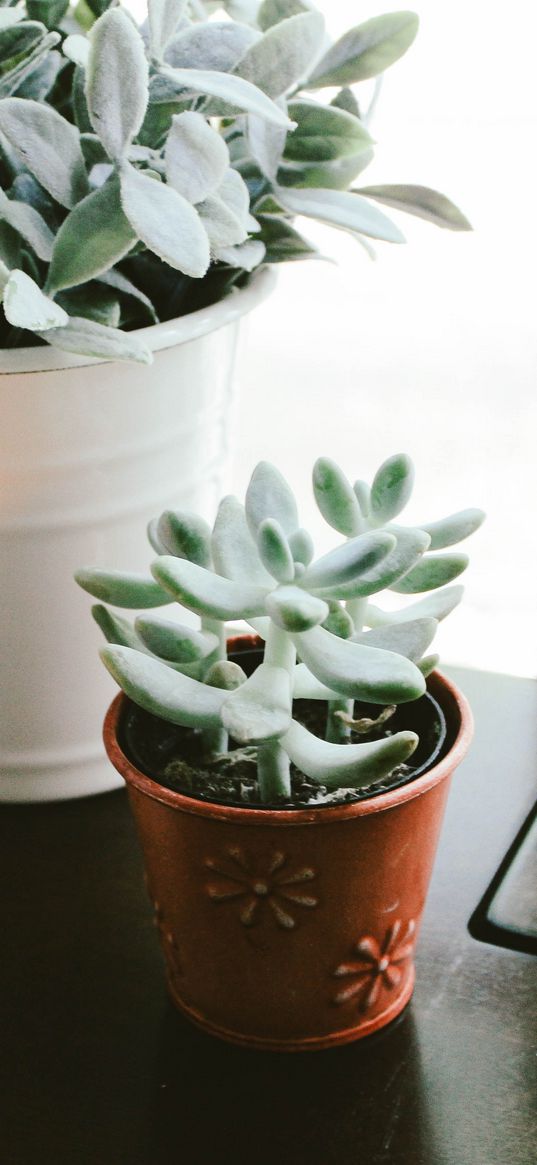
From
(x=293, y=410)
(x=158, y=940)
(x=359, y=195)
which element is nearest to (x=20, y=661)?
(x=158, y=940)

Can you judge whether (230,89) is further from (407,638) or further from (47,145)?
(407,638)

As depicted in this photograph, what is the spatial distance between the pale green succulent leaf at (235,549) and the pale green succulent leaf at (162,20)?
0.48 feet

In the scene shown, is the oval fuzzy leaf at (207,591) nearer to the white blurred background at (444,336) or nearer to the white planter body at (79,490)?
the white planter body at (79,490)

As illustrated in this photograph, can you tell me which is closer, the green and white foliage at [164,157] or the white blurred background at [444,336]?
the green and white foliage at [164,157]

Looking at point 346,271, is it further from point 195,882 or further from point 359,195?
point 195,882

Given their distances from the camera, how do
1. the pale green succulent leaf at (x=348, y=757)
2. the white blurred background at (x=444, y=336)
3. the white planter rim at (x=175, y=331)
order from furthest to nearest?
the white blurred background at (x=444, y=336) < the white planter rim at (x=175, y=331) < the pale green succulent leaf at (x=348, y=757)

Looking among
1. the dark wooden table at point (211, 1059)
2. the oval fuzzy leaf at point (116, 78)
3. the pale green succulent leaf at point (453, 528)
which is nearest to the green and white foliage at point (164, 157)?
the oval fuzzy leaf at point (116, 78)

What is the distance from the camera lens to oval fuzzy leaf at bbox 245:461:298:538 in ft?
1.09

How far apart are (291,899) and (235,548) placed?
10cm

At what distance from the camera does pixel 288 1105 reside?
35 centimetres

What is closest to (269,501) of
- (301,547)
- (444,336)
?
(301,547)

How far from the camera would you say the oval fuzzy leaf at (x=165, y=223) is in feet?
1.06

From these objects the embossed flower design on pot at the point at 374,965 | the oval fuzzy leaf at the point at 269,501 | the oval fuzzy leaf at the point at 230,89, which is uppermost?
the oval fuzzy leaf at the point at 230,89

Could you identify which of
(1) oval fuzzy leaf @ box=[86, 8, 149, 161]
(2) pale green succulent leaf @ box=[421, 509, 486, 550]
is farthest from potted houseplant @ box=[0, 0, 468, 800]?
(2) pale green succulent leaf @ box=[421, 509, 486, 550]
